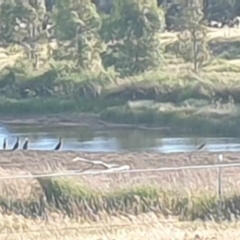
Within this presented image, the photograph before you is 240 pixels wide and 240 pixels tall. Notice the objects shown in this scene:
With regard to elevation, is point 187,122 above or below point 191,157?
below

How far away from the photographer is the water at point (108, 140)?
35.4 meters

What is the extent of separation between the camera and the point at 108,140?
39.2 meters

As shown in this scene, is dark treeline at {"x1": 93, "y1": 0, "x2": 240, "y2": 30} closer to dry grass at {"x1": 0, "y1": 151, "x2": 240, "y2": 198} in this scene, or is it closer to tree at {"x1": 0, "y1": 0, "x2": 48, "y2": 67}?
tree at {"x1": 0, "y1": 0, "x2": 48, "y2": 67}

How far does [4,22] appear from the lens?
57.5m

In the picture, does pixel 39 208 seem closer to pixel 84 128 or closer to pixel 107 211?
pixel 107 211

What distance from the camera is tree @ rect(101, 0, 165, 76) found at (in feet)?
167

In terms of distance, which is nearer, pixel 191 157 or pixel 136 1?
pixel 191 157

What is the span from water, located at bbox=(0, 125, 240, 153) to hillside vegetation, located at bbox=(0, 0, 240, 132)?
2721 mm

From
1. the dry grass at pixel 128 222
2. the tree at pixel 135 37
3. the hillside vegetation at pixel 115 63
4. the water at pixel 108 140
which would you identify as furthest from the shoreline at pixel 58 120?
the dry grass at pixel 128 222

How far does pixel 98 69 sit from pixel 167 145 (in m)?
16.4

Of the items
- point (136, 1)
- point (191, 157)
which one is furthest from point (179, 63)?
point (191, 157)

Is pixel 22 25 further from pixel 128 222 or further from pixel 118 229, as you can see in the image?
pixel 118 229

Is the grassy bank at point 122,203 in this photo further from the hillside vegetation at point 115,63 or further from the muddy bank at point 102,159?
the hillside vegetation at point 115,63

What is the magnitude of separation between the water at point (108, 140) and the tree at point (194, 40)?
37.6ft
